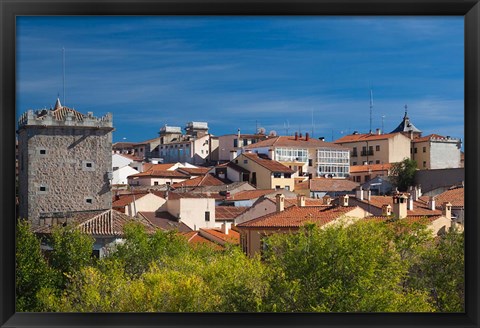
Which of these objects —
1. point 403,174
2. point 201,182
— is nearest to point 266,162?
point 201,182

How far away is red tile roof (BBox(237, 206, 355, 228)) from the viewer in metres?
8.63

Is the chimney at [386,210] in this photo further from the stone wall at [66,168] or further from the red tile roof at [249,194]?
the red tile roof at [249,194]

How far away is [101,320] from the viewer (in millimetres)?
1711

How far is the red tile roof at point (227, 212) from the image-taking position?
1229 centimetres

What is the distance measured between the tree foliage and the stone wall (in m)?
2.11

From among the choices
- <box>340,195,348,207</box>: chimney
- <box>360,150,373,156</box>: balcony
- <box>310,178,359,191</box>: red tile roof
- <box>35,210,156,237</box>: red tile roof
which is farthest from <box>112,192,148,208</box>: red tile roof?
<box>360,150,373,156</box>: balcony

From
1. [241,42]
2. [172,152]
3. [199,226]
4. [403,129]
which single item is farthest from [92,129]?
[172,152]

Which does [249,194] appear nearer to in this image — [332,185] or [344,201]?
[332,185]

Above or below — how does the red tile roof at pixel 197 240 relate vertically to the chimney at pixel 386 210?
below

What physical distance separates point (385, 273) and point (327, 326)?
346 cm

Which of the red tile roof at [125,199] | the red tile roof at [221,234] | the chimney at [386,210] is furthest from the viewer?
the red tile roof at [125,199]

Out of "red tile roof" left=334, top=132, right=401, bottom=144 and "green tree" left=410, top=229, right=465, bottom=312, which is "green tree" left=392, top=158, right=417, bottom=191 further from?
"green tree" left=410, top=229, right=465, bottom=312

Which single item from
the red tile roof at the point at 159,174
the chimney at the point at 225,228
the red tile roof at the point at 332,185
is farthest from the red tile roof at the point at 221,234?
the red tile roof at the point at 159,174
